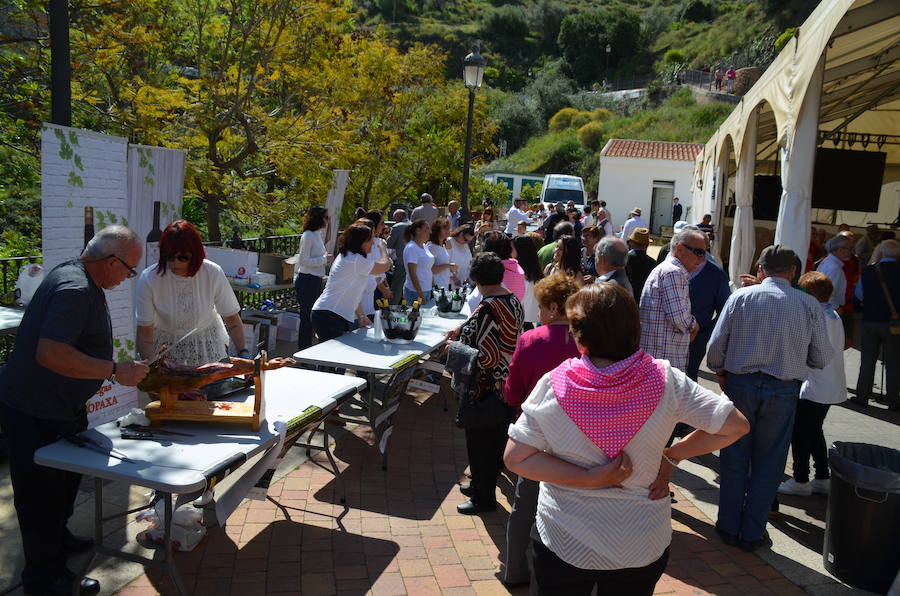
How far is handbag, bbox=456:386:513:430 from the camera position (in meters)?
4.35

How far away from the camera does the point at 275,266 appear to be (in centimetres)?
865

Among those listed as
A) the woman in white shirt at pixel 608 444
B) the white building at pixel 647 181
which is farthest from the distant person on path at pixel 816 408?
the white building at pixel 647 181

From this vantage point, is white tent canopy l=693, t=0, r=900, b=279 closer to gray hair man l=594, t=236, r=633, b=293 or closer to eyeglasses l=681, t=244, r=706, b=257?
eyeglasses l=681, t=244, r=706, b=257

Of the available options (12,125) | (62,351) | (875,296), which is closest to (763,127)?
(875,296)

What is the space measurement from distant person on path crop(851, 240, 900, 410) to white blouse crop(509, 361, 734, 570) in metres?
6.40

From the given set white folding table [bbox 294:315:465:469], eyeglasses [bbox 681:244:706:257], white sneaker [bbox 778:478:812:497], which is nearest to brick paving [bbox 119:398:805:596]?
white folding table [bbox 294:315:465:469]

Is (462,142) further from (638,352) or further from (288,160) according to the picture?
(638,352)

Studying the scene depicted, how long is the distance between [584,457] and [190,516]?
2.67m

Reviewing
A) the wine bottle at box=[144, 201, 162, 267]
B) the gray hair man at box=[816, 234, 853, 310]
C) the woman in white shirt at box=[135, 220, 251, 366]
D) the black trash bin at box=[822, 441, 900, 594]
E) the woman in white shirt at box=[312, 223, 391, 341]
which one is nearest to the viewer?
the black trash bin at box=[822, 441, 900, 594]

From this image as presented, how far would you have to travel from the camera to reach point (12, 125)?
8492 millimetres

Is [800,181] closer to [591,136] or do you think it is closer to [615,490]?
[615,490]

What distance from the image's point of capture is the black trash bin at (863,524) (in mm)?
3791

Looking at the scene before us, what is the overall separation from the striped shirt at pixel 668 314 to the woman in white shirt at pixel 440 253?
3.66 meters

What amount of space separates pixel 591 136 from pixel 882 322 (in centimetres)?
4274
